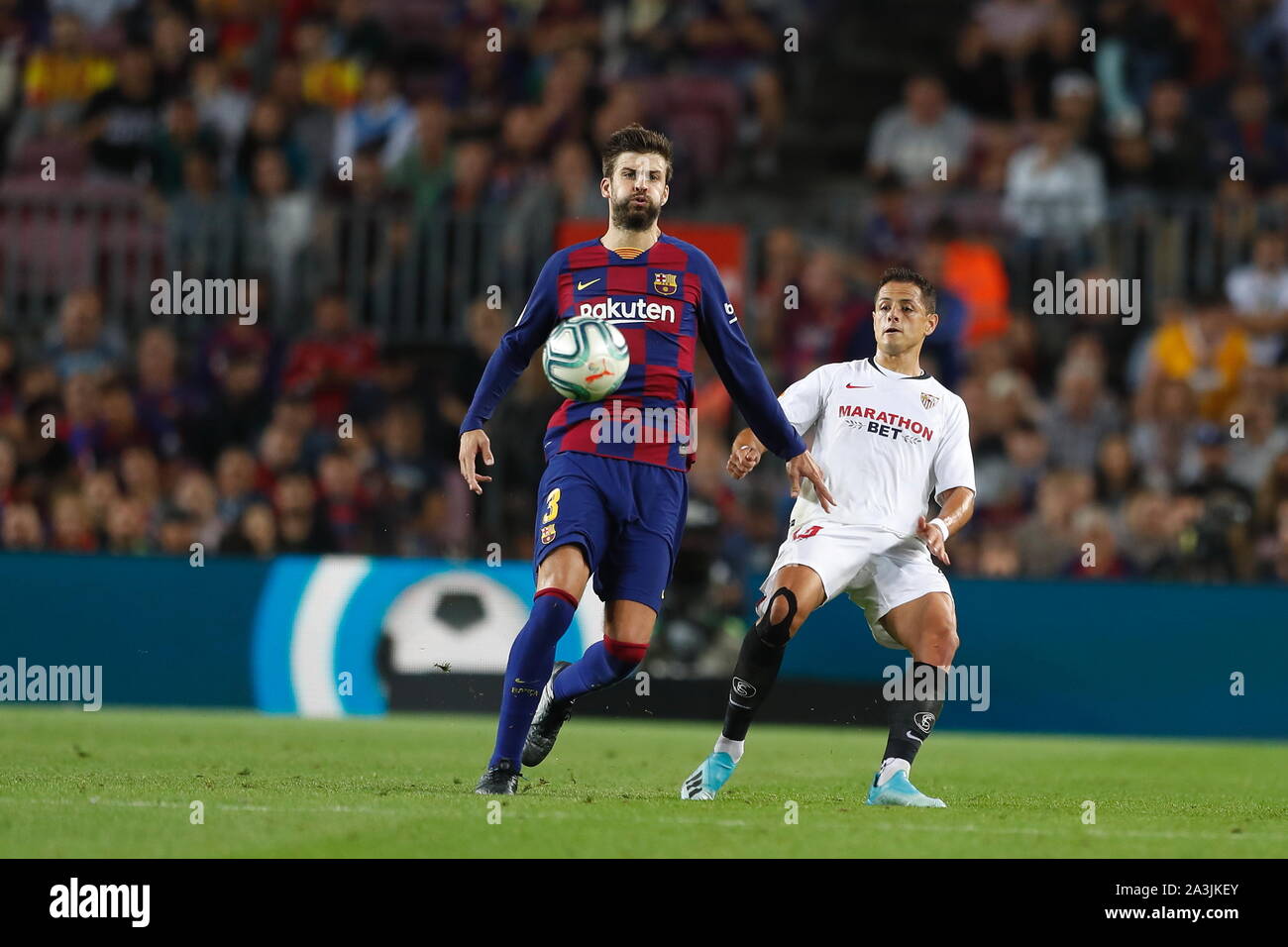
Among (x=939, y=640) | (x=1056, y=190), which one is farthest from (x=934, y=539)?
(x=1056, y=190)

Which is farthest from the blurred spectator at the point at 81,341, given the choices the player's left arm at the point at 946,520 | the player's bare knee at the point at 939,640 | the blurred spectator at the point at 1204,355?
the player's bare knee at the point at 939,640

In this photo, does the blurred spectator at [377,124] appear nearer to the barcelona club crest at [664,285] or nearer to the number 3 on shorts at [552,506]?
the barcelona club crest at [664,285]

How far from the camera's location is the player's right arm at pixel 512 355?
8.11 metres

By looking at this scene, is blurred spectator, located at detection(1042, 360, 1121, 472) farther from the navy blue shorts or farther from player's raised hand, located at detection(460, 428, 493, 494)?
player's raised hand, located at detection(460, 428, 493, 494)

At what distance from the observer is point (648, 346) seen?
312 inches

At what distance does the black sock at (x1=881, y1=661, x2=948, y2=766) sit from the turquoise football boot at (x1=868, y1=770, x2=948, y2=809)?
0.36ft

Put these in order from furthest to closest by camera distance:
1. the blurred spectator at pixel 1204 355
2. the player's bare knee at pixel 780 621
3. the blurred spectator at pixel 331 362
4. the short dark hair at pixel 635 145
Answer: the blurred spectator at pixel 331 362, the blurred spectator at pixel 1204 355, the player's bare knee at pixel 780 621, the short dark hair at pixel 635 145

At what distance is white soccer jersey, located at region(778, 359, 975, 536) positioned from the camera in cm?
852

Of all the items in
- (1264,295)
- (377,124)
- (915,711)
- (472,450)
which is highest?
(377,124)

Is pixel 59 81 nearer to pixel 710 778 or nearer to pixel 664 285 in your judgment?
pixel 664 285

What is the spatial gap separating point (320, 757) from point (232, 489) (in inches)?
202

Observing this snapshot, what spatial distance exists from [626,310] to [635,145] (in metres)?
0.67

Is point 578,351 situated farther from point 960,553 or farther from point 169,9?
point 169,9
